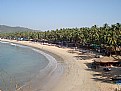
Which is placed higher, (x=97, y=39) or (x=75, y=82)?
(x=97, y=39)

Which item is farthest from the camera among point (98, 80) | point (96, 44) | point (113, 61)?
point (96, 44)

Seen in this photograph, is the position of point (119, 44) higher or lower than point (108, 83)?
higher

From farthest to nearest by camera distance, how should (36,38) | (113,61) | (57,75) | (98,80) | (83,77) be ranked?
(36,38)
(113,61)
(57,75)
(83,77)
(98,80)

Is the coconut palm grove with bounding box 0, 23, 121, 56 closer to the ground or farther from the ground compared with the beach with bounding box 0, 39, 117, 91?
farther from the ground

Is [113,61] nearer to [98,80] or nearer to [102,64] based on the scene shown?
[102,64]

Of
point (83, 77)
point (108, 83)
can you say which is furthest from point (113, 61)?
point (108, 83)

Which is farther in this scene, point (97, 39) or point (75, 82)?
point (97, 39)

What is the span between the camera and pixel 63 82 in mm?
30719

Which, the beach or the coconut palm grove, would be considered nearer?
the beach

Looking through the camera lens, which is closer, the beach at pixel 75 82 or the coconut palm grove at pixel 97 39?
the beach at pixel 75 82

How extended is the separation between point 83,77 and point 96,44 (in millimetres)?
32127

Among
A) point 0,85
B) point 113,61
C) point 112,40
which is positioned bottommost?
point 0,85

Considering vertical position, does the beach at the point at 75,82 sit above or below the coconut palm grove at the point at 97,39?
below

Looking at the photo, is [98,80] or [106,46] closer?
[98,80]
